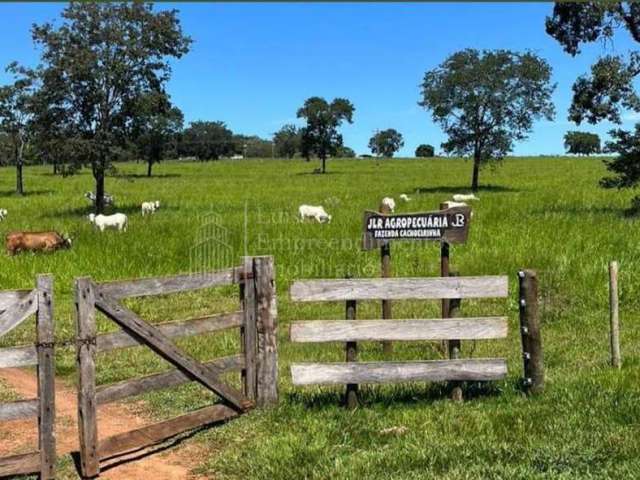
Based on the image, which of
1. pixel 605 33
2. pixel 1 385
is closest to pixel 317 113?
pixel 605 33

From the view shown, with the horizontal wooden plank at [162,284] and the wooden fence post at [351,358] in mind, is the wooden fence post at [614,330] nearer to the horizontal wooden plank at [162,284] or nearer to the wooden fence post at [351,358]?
the wooden fence post at [351,358]

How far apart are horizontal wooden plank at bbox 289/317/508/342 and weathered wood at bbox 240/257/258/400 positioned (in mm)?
442

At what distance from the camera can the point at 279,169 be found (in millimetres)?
84438

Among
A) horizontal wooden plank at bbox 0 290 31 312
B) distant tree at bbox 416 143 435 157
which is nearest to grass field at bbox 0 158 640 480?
horizontal wooden plank at bbox 0 290 31 312

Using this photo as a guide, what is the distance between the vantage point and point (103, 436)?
7180mm

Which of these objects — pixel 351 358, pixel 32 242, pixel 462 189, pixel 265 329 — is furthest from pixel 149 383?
pixel 462 189

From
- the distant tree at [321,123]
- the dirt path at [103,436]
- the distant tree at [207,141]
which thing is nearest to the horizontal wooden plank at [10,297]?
the dirt path at [103,436]

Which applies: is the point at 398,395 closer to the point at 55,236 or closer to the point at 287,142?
the point at 55,236

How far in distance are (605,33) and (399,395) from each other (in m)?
21.9

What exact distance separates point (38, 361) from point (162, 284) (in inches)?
55.1

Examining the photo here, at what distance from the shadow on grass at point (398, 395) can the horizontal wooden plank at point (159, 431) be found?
0.88m

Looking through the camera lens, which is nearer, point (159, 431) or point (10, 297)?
point (10, 297)

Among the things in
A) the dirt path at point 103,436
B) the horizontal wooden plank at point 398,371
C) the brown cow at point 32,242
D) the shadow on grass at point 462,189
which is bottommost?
the dirt path at point 103,436

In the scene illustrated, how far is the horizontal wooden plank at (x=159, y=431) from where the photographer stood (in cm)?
→ 635
